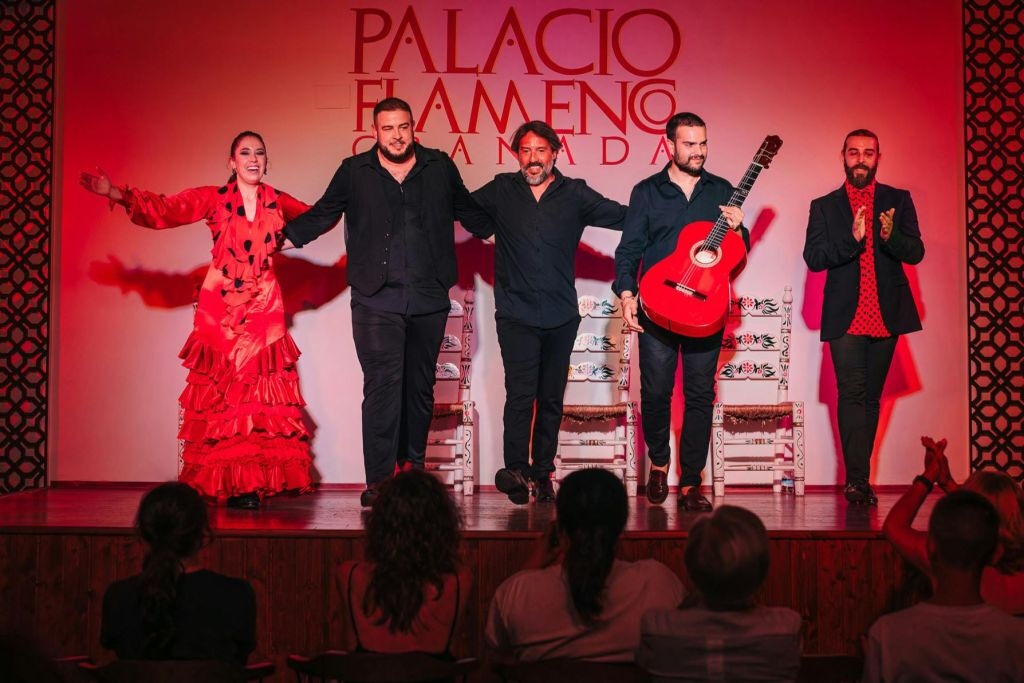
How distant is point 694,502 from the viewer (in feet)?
16.1

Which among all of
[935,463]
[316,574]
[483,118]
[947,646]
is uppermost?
[483,118]

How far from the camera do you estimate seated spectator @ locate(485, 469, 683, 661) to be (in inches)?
107

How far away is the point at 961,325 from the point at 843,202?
1.44m

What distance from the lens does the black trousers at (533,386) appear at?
5.05 m

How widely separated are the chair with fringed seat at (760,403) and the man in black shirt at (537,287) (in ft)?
3.73

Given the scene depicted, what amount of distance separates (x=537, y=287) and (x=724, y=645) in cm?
284

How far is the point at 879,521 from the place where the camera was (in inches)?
181

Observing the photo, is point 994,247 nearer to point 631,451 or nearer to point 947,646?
point 631,451

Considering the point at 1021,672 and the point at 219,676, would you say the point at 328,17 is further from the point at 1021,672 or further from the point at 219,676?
the point at 1021,672

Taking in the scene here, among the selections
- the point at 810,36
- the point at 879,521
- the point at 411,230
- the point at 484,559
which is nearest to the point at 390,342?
the point at 411,230

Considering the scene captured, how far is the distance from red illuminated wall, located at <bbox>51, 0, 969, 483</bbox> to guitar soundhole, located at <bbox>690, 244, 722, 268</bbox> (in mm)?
1499

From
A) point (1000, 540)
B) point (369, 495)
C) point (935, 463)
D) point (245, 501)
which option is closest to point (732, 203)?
point (935, 463)

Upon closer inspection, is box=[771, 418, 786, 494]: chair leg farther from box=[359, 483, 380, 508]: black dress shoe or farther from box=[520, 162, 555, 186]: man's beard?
box=[359, 483, 380, 508]: black dress shoe

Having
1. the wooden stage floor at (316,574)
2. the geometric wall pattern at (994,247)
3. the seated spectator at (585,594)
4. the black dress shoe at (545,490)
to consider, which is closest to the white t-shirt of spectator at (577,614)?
the seated spectator at (585,594)
